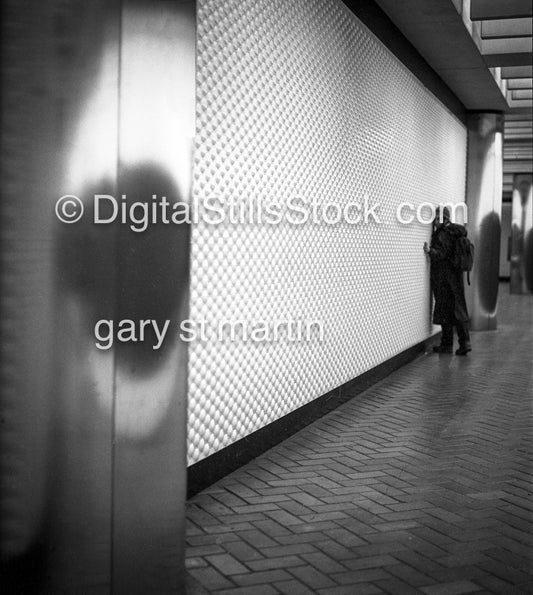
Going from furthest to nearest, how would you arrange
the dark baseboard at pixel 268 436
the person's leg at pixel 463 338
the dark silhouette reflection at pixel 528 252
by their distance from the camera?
the dark silhouette reflection at pixel 528 252, the person's leg at pixel 463 338, the dark baseboard at pixel 268 436

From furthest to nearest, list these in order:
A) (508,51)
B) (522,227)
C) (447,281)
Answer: (522,227)
(447,281)
(508,51)

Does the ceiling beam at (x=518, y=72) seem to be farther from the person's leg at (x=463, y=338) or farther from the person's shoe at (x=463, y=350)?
the person's shoe at (x=463, y=350)

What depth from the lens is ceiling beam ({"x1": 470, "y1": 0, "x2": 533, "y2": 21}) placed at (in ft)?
20.5

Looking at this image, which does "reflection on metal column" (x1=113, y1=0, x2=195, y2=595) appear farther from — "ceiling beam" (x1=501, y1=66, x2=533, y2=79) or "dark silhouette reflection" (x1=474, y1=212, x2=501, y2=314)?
"dark silhouette reflection" (x1=474, y1=212, x2=501, y2=314)

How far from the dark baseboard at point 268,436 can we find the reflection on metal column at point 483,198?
17.6 feet

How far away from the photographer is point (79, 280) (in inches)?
106

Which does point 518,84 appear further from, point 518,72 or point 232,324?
point 232,324

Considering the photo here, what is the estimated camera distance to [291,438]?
5.29m

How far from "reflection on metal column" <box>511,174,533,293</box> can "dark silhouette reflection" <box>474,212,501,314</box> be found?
11.1 m

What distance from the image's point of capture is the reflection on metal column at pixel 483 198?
12.4 m

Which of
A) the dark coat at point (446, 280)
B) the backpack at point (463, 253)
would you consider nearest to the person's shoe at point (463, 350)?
the dark coat at point (446, 280)

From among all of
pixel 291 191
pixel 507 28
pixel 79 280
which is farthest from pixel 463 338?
pixel 79 280

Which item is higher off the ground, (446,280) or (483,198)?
(483,198)

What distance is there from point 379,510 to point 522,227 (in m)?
20.8
